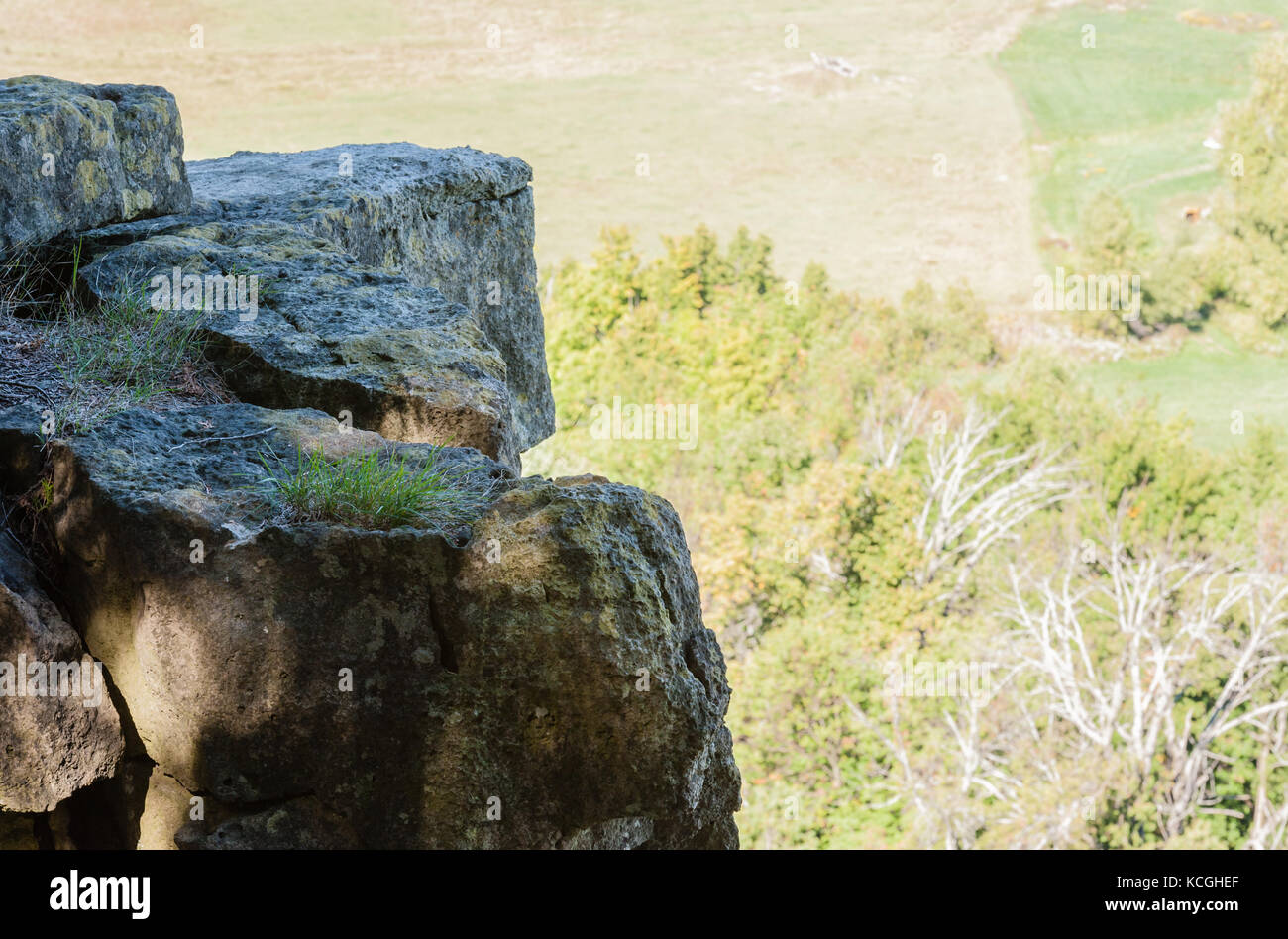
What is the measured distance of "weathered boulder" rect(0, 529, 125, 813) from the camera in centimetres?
259

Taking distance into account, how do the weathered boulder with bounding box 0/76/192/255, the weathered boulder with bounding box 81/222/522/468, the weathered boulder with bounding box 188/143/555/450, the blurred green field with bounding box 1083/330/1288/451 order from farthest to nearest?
the blurred green field with bounding box 1083/330/1288/451, the weathered boulder with bounding box 188/143/555/450, the weathered boulder with bounding box 0/76/192/255, the weathered boulder with bounding box 81/222/522/468

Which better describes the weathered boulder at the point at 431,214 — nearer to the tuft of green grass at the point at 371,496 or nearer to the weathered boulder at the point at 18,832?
the tuft of green grass at the point at 371,496

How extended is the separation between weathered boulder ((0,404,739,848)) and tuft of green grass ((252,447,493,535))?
0.27 ft

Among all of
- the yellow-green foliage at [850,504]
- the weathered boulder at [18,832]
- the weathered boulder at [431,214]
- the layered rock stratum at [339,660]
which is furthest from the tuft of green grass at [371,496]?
the yellow-green foliage at [850,504]

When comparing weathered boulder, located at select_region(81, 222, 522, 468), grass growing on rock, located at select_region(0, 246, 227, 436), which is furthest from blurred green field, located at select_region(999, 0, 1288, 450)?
grass growing on rock, located at select_region(0, 246, 227, 436)

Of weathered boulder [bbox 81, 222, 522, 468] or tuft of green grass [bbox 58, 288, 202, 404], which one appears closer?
tuft of green grass [bbox 58, 288, 202, 404]

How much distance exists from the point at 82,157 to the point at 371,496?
219 centimetres

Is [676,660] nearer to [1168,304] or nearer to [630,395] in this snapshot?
[630,395]

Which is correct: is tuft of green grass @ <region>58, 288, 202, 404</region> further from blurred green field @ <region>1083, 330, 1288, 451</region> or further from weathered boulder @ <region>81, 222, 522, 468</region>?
blurred green field @ <region>1083, 330, 1288, 451</region>

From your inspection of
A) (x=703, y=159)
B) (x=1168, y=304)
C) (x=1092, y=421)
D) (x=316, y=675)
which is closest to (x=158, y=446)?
(x=316, y=675)

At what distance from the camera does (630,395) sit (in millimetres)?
42281

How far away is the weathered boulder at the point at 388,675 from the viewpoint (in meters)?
2.66

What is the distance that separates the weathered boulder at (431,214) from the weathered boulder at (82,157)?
39 centimetres
